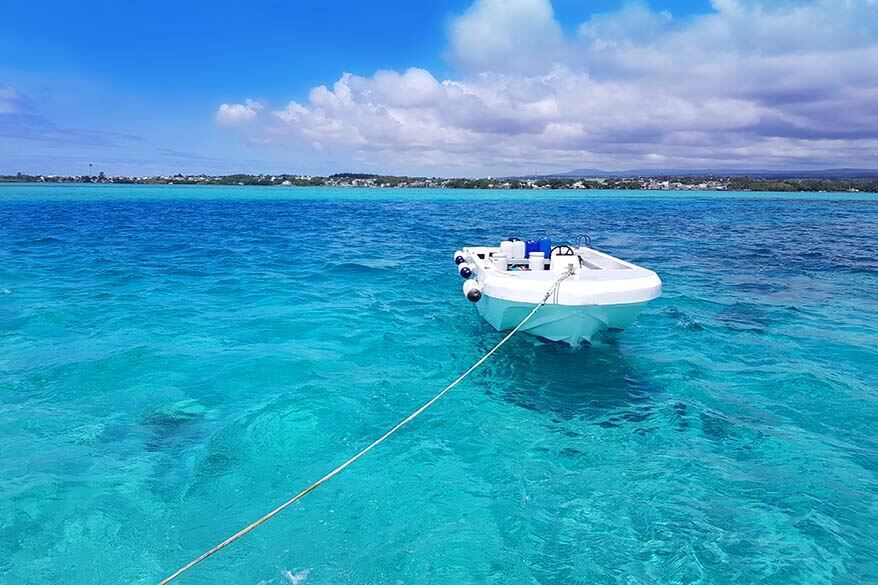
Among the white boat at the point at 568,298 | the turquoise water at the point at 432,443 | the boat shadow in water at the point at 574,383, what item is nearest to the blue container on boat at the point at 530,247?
the white boat at the point at 568,298

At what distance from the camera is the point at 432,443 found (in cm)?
666

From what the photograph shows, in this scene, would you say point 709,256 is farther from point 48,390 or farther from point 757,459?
point 48,390

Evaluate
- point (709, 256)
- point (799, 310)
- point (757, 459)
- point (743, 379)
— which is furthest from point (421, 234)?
point (757, 459)

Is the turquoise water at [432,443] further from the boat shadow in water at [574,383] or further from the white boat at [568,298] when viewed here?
the white boat at [568,298]

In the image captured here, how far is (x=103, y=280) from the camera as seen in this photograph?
16.3 m

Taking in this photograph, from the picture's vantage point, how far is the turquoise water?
15.3 ft

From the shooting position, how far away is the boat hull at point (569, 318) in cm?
816

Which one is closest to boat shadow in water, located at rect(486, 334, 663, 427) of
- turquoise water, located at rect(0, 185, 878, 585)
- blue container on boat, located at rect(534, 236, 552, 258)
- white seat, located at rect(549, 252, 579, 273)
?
turquoise water, located at rect(0, 185, 878, 585)

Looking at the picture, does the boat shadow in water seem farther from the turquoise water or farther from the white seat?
the white seat

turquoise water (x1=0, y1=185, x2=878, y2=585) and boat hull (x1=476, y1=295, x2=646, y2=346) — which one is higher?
boat hull (x1=476, y1=295, x2=646, y2=346)

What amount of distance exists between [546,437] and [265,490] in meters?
3.53

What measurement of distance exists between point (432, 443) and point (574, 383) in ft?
9.35

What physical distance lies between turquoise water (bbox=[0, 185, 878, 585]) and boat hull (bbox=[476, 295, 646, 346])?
0.67 meters

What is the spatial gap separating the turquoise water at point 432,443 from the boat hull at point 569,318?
670 millimetres
